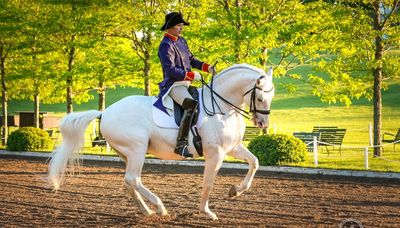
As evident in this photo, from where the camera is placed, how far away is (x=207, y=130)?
10.2 metres

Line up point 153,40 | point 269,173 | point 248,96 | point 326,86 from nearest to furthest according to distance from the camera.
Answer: point 248,96 → point 269,173 → point 326,86 → point 153,40

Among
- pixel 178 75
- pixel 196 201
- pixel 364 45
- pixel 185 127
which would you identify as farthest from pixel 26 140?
pixel 178 75

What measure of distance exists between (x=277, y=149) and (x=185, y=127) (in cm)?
882

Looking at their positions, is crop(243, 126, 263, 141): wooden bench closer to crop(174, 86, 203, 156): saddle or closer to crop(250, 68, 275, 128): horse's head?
crop(174, 86, 203, 156): saddle

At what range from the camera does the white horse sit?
9938 mm

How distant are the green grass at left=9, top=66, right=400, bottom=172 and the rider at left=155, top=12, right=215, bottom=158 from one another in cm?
896

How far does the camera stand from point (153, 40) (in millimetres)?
25219

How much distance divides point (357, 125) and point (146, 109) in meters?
37.9

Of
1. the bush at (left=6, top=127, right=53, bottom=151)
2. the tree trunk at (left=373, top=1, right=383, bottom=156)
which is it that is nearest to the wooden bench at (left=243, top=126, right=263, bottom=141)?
the tree trunk at (left=373, top=1, right=383, bottom=156)

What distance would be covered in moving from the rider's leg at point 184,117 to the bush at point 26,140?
16.7 meters

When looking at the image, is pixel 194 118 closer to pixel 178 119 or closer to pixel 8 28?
pixel 178 119

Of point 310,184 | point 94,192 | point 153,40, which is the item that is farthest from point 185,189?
point 153,40

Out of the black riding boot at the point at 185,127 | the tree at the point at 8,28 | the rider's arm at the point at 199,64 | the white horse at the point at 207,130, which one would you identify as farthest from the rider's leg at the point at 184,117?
the tree at the point at 8,28

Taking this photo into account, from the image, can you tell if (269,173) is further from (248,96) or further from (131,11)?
(131,11)
